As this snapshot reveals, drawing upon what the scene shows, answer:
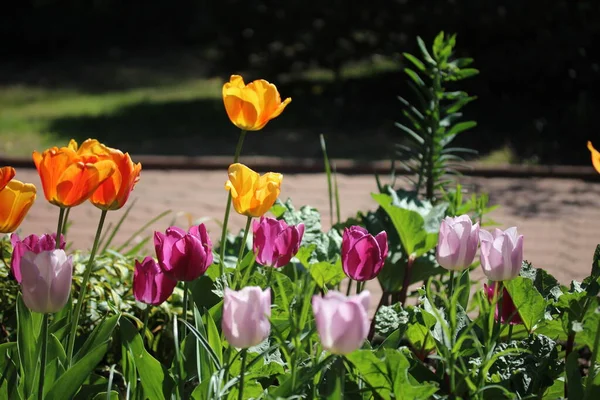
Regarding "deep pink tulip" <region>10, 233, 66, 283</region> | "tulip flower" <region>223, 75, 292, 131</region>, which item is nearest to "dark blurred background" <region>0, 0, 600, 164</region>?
"tulip flower" <region>223, 75, 292, 131</region>

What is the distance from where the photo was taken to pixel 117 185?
77.3 inches

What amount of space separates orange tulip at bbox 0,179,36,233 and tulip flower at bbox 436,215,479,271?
0.88 metres

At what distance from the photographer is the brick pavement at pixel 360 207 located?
5320mm

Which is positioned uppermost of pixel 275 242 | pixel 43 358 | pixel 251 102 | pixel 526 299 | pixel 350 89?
pixel 350 89

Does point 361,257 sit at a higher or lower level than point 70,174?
lower

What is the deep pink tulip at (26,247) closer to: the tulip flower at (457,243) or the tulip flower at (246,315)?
the tulip flower at (246,315)

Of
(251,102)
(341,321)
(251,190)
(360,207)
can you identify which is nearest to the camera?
(341,321)

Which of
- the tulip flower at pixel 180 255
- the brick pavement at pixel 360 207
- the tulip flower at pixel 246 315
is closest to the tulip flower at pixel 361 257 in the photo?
the tulip flower at pixel 180 255

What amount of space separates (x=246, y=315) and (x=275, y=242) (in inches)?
22.7

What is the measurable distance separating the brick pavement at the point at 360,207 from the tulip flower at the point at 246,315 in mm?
3343

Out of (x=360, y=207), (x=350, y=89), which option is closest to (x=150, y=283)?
(x=360, y=207)

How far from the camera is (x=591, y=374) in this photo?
6.29ft

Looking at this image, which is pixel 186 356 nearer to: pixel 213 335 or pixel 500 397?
pixel 213 335

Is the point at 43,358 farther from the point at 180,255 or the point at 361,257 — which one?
the point at 361,257
